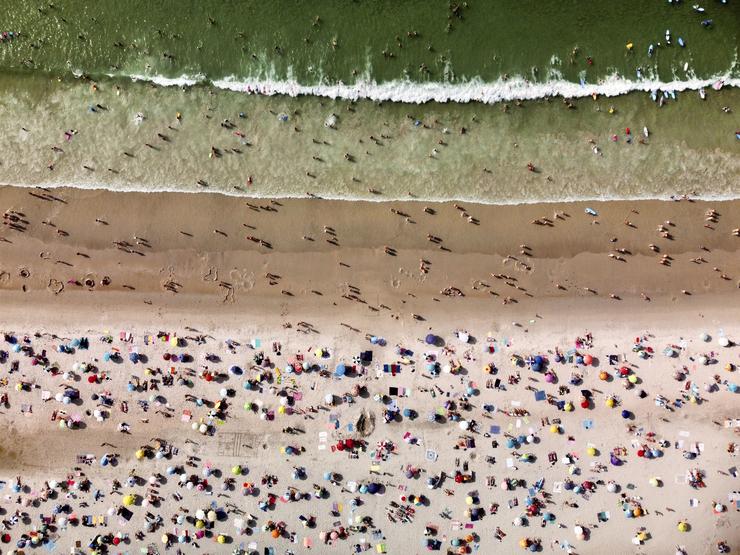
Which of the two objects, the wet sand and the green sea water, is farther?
→ the green sea water

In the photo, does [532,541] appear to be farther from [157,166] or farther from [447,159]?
[157,166]

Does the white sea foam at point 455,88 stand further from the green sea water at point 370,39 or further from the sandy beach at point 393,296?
the green sea water at point 370,39

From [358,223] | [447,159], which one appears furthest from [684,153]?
[358,223]

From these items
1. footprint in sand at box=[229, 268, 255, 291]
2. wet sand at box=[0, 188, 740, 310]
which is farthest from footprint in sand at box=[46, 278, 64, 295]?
footprint in sand at box=[229, 268, 255, 291]

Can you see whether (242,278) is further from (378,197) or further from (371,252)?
(378,197)

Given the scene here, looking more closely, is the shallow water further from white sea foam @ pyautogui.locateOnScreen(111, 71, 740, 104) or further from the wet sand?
the wet sand

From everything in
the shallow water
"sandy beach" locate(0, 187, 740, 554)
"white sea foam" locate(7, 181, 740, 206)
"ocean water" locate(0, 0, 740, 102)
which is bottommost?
"sandy beach" locate(0, 187, 740, 554)

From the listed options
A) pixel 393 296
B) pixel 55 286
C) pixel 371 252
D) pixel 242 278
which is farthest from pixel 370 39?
pixel 55 286
